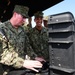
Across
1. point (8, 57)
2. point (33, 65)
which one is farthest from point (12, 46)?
point (33, 65)

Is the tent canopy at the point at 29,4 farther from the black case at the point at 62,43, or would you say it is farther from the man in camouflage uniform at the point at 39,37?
the man in camouflage uniform at the point at 39,37

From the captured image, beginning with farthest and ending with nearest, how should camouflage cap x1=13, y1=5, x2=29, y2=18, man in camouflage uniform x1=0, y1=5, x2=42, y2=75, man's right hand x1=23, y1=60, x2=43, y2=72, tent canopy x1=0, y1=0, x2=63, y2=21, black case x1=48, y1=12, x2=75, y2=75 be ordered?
1. tent canopy x1=0, y1=0, x2=63, y2=21
2. camouflage cap x1=13, y1=5, x2=29, y2=18
3. man in camouflage uniform x1=0, y1=5, x2=42, y2=75
4. man's right hand x1=23, y1=60, x2=43, y2=72
5. black case x1=48, y1=12, x2=75, y2=75

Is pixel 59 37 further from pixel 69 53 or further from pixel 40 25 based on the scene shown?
pixel 40 25

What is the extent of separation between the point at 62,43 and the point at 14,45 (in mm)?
918

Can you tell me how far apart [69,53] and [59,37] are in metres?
0.20

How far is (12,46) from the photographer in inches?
116

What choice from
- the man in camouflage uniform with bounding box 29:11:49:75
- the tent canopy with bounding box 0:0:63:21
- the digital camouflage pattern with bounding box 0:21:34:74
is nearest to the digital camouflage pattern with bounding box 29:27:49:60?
the man in camouflage uniform with bounding box 29:11:49:75

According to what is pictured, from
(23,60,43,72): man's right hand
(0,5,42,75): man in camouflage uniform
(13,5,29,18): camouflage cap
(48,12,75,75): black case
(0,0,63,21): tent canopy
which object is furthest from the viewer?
(0,0,63,21): tent canopy

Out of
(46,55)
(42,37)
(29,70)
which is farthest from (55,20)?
(42,37)

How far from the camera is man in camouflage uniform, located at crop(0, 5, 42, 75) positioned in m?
2.65

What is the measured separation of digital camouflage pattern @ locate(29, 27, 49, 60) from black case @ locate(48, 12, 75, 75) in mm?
1533

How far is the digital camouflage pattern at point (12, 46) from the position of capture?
273cm

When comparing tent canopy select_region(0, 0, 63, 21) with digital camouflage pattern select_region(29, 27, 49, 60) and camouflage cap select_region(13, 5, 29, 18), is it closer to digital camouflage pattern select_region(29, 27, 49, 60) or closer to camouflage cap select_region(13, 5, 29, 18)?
camouflage cap select_region(13, 5, 29, 18)

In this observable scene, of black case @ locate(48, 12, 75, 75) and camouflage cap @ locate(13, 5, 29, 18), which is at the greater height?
camouflage cap @ locate(13, 5, 29, 18)
